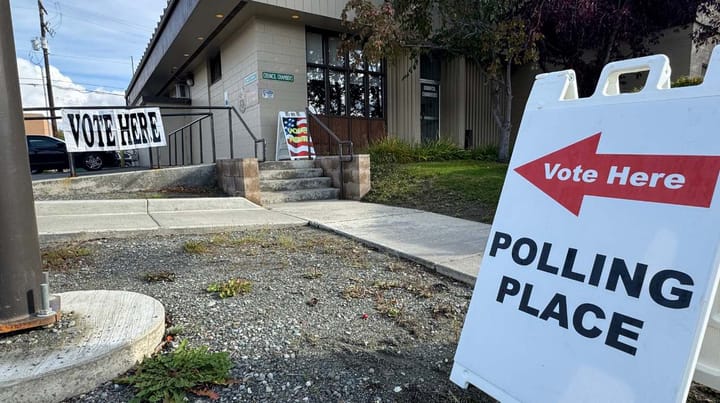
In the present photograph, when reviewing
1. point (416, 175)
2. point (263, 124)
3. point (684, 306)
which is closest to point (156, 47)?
point (263, 124)

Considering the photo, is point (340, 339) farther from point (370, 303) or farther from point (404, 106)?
point (404, 106)

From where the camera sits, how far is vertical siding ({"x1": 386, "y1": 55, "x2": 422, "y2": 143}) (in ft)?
36.8

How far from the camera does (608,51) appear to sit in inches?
364

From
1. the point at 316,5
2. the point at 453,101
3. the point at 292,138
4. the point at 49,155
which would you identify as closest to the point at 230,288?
the point at 292,138

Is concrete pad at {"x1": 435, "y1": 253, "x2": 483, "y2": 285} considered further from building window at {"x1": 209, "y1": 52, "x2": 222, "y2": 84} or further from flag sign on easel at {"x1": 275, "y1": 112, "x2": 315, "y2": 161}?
building window at {"x1": 209, "y1": 52, "x2": 222, "y2": 84}

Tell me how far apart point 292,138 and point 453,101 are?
5.82 m

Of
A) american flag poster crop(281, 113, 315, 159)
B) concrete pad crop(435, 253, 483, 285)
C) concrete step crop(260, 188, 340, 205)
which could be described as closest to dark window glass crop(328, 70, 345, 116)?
american flag poster crop(281, 113, 315, 159)

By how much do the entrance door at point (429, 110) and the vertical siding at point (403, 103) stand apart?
575mm

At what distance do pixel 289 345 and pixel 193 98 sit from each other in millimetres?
14760

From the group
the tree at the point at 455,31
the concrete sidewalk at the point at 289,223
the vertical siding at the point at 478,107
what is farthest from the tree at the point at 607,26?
the concrete sidewalk at the point at 289,223

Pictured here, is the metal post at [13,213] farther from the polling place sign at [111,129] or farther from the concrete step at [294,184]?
the polling place sign at [111,129]

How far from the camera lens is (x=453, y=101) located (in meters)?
12.7

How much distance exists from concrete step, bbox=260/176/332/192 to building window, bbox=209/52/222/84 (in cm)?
649

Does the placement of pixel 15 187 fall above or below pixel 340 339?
above
